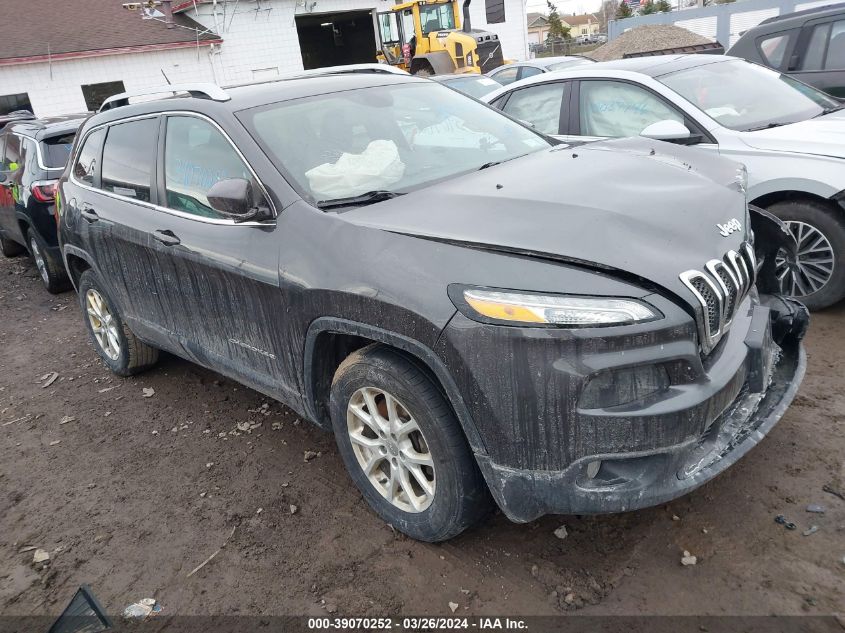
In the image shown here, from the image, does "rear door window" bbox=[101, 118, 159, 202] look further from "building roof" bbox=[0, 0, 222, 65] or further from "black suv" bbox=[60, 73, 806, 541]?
"building roof" bbox=[0, 0, 222, 65]

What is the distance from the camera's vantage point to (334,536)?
9.92 ft

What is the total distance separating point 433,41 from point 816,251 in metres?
17.5

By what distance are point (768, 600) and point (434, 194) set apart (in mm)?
1999

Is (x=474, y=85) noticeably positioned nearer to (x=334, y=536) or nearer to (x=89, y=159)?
(x=89, y=159)

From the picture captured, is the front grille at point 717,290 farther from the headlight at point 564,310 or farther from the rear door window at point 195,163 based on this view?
the rear door window at point 195,163

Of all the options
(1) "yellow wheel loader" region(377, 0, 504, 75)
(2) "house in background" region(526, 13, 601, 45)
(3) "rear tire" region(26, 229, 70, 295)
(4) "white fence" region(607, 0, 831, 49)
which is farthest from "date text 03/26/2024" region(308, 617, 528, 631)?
(2) "house in background" region(526, 13, 601, 45)

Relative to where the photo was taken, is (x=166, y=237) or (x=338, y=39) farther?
(x=338, y=39)

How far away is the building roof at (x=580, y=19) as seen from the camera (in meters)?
109

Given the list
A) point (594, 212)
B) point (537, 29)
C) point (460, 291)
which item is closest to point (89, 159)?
point (460, 291)

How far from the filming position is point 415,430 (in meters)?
2.66

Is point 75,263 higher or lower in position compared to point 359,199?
lower

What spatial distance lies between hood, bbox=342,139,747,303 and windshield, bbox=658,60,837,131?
2.00 meters

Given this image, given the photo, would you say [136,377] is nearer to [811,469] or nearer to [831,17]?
[811,469]

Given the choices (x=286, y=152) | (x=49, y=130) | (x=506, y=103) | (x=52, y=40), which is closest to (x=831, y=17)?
(x=506, y=103)
